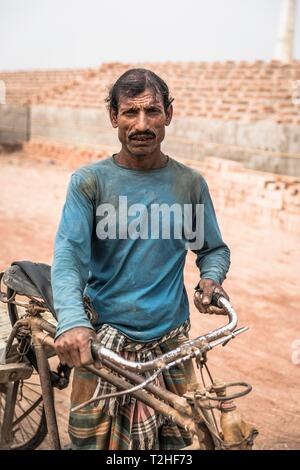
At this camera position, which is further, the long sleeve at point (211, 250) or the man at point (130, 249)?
the long sleeve at point (211, 250)

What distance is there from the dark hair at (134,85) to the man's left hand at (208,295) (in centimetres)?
75

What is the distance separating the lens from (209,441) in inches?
69.1

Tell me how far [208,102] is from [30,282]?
12909mm

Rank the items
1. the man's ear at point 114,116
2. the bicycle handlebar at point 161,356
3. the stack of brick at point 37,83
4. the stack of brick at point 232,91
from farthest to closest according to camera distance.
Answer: the stack of brick at point 37,83 → the stack of brick at point 232,91 → the man's ear at point 114,116 → the bicycle handlebar at point 161,356

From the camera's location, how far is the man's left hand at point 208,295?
7.33 ft

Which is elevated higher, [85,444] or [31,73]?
[31,73]

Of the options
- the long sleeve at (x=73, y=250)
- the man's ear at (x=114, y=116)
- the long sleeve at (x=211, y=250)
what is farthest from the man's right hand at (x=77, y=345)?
the man's ear at (x=114, y=116)

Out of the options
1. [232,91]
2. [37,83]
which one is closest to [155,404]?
[232,91]

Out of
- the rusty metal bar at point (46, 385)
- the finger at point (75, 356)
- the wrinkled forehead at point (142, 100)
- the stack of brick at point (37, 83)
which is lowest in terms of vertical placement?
the rusty metal bar at point (46, 385)

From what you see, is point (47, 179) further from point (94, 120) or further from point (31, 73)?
point (31, 73)

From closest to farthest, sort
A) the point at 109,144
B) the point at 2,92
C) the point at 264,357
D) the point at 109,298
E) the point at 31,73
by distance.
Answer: the point at 109,298, the point at 264,357, the point at 109,144, the point at 2,92, the point at 31,73

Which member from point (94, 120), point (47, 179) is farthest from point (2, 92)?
point (47, 179)

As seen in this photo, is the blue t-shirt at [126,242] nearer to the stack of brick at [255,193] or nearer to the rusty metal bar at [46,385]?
the rusty metal bar at [46,385]

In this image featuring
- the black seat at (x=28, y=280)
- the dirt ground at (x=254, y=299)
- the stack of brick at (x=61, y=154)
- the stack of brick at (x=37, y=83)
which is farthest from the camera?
the stack of brick at (x=37, y=83)
